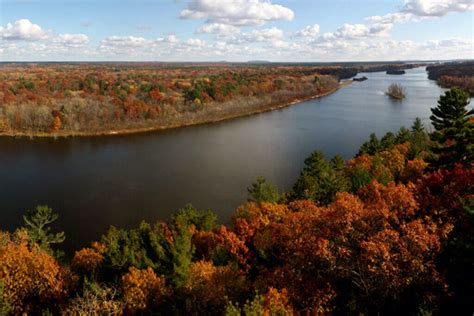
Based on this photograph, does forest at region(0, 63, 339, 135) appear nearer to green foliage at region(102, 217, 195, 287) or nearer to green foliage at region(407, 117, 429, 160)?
green foliage at region(407, 117, 429, 160)

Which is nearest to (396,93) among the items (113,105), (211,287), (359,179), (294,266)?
(113,105)

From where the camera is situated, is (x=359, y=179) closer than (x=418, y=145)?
Yes

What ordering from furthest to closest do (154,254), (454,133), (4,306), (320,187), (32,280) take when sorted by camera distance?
(320,187) < (454,133) < (154,254) < (32,280) < (4,306)

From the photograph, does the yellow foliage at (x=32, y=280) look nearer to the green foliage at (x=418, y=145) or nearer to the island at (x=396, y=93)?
the green foliage at (x=418, y=145)

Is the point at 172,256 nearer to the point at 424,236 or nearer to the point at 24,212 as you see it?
the point at 424,236

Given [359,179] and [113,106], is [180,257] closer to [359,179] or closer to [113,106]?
[359,179]

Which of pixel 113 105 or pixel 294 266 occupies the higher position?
pixel 113 105
